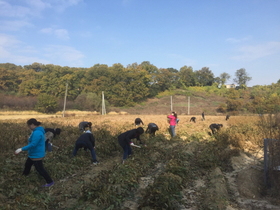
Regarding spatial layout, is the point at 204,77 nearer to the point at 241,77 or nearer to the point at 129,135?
the point at 241,77

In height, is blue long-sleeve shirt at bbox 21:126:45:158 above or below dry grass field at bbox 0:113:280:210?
above

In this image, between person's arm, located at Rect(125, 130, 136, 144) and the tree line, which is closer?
person's arm, located at Rect(125, 130, 136, 144)

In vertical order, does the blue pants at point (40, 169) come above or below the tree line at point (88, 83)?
below

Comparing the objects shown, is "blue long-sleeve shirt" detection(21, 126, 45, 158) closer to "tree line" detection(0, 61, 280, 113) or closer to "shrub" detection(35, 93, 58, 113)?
"shrub" detection(35, 93, 58, 113)

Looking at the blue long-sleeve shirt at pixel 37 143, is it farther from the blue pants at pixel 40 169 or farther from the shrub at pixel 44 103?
the shrub at pixel 44 103

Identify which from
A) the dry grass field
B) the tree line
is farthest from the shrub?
the dry grass field

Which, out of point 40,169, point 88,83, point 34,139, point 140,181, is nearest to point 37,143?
point 34,139

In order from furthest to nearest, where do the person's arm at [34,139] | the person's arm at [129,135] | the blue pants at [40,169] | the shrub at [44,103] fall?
the shrub at [44,103]
the person's arm at [129,135]
the blue pants at [40,169]
the person's arm at [34,139]

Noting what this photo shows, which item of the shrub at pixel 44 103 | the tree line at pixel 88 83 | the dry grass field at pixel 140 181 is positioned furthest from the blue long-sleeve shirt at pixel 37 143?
the tree line at pixel 88 83

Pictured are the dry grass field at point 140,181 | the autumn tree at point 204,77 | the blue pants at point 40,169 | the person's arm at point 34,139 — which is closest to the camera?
the dry grass field at point 140,181

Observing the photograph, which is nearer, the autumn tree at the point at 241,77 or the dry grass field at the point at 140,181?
the dry grass field at the point at 140,181

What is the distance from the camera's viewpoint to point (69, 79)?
49.9m

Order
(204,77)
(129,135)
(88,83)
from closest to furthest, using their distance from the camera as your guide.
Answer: (129,135) → (88,83) → (204,77)

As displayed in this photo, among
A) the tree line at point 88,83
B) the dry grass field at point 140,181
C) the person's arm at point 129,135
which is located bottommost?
the dry grass field at point 140,181
